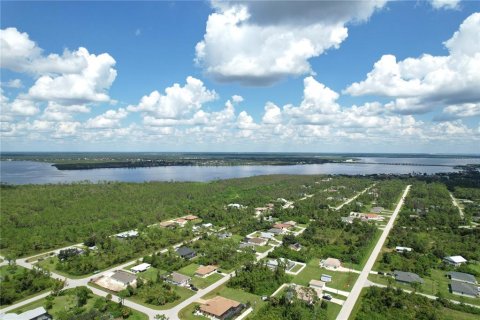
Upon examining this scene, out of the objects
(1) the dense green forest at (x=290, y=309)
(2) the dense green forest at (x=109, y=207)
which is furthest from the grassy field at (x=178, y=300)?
(2) the dense green forest at (x=109, y=207)

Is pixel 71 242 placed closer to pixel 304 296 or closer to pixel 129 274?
pixel 129 274

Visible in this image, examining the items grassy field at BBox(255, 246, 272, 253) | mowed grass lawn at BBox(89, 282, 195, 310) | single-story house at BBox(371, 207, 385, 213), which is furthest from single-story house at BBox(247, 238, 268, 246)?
single-story house at BBox(371, 207, 385, 213)

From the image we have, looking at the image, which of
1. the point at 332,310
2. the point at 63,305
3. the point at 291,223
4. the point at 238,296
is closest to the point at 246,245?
the point at 238,296

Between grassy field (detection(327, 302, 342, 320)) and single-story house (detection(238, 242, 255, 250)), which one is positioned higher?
single-story house (detection(238, 242, 255, 250))

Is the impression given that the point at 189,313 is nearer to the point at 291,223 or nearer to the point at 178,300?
the point at 178,300

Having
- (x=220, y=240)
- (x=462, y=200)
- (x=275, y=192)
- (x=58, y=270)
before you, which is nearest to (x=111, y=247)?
(x=58, y=270)

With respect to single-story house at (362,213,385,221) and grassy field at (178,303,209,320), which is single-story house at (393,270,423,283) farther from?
single-story house at (362,213,385,221)
